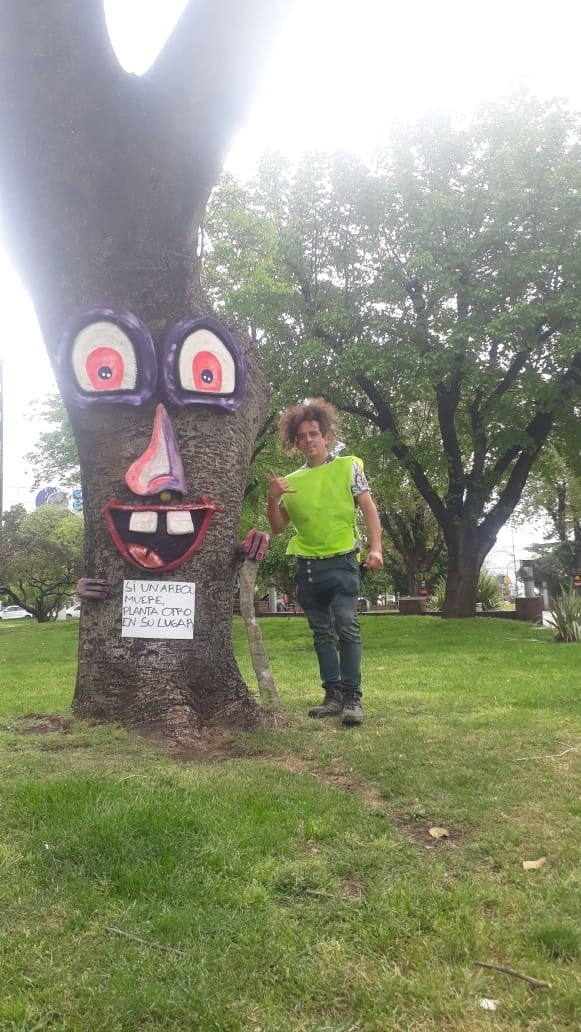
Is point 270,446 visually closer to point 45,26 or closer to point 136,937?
point 45,26

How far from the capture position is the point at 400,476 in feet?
60.1

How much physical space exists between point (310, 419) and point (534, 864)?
3.11 m

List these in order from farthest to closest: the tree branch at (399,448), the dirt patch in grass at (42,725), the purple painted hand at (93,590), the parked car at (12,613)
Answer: the parked car at (12,613), the tree branch at (399,448), the purple painted hand at (93,590), the dirt patch in grass at (42,725)

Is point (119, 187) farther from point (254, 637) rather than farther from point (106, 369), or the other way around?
point (254, 637)

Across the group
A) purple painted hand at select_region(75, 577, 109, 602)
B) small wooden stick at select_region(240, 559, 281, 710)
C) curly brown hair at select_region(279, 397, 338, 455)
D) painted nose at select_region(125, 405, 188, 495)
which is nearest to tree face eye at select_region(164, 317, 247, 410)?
painted nose at select_region(125, 405, 188, 495)

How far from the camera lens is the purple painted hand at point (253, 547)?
446 cm

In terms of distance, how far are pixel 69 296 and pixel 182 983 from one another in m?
3.80

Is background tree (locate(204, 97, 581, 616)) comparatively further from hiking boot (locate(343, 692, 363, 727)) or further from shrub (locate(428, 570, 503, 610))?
hiking boot (locate(343, 692, 363, 727))

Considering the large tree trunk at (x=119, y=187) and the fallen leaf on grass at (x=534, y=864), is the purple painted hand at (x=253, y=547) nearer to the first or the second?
the large tree trunk at (x=119, y=187)

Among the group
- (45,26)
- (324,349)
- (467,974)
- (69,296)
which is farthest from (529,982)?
(324,349)

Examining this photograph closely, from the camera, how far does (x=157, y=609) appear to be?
4.18m

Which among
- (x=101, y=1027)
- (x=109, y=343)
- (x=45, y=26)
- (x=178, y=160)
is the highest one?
(x=45, y=26)

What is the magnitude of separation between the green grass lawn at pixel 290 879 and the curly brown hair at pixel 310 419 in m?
1.85

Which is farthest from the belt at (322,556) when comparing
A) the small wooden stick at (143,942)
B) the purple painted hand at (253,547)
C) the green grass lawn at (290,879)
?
the small wooden stick at (143,942)
